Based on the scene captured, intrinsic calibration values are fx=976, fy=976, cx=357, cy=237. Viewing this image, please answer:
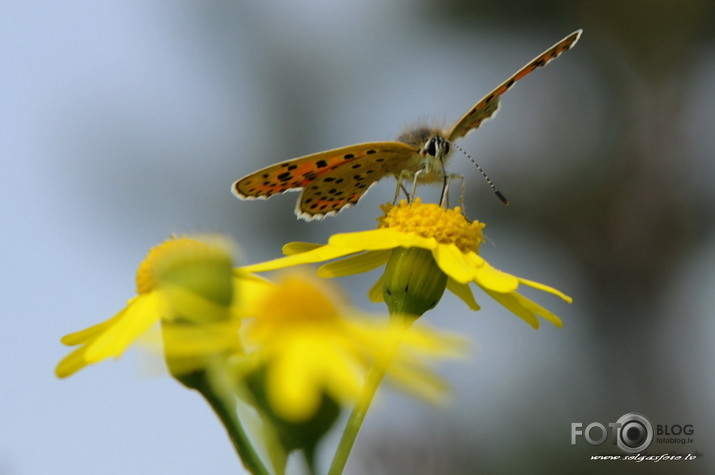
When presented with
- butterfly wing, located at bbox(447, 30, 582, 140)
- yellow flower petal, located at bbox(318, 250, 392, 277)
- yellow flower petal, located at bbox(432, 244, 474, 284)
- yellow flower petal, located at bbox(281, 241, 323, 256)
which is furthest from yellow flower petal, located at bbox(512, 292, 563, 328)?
butterfly wing, located at bbox(447, 30, 582, 140)

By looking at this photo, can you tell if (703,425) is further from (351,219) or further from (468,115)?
(468,115)

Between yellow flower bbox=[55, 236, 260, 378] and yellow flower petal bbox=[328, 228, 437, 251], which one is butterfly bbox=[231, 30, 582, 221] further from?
yellow flower bbox=[55, 236, 260, 378]

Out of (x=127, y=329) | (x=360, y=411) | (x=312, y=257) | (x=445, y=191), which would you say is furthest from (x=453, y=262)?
(x=127, y=329)

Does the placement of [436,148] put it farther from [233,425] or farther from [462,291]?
[233,425]

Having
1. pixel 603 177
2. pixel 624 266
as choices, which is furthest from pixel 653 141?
pixel 624 266

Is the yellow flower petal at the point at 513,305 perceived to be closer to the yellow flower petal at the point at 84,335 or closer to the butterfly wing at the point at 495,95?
the butterfly wing at the point at 495,95

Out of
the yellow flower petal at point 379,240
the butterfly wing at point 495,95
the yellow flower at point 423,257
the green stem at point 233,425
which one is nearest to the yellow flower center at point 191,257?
the green stem at point 233,425
